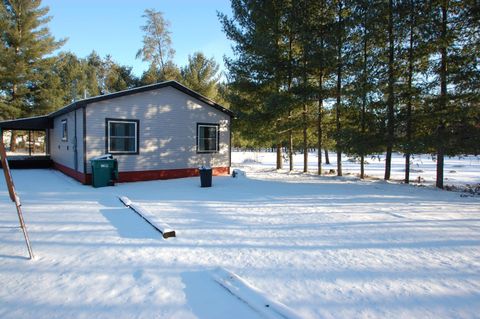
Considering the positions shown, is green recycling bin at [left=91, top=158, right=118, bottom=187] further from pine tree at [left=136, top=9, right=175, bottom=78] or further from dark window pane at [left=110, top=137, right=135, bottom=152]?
pine tree at [left=136, top=9, right=175, bottom=78]

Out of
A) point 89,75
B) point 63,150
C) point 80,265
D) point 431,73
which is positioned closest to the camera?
point 80,265

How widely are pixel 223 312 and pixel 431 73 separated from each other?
1133 centimetres

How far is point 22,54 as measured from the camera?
77.3 ft

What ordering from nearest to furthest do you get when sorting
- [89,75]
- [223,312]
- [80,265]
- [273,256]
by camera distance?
1. [223,312]
2. [80,265]
3. [273,256]
4. [89,75]

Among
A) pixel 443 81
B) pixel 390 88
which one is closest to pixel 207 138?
pixel 390 88

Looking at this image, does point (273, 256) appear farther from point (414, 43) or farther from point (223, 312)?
point (414, 43)

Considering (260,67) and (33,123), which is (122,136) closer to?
(260,67)

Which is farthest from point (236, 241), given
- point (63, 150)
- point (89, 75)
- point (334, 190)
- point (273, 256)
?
point (89, 75)

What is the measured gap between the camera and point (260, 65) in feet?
46.0

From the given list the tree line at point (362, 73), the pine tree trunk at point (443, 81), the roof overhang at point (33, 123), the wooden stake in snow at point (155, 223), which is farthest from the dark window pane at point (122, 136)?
the pine tree trunk at point (443, 81)

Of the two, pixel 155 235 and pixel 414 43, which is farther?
pixel 414 43

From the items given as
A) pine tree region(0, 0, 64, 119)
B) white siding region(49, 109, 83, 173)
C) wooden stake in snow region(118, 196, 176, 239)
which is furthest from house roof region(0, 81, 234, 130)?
pine tree region(0, 0, 64, 119)

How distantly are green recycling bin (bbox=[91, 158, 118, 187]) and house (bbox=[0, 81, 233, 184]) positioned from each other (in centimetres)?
76

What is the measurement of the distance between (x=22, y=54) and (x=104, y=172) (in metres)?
21.3
